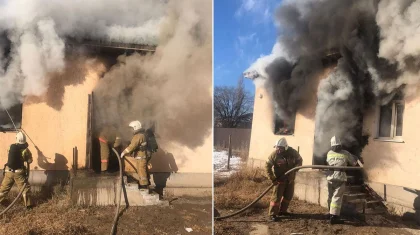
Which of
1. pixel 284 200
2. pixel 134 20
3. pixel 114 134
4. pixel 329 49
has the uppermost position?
pixel 134 20

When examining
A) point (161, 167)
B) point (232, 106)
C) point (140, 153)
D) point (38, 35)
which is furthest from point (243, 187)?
point (38, 35)

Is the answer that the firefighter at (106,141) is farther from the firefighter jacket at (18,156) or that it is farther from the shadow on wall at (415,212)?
the shadow on wall at (415,212)

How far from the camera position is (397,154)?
287cm

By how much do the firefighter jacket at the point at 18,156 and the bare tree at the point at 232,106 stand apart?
82.5 inches

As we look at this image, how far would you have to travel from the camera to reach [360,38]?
9.64 feet

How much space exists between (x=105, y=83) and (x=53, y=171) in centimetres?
117

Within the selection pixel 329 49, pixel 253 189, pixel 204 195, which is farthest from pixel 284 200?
pixel 329 49

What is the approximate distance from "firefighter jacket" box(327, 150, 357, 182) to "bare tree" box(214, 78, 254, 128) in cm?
88

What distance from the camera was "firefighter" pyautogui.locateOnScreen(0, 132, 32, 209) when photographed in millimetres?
3311

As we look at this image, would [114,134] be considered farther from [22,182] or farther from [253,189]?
[253,189]

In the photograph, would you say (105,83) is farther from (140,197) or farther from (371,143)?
(371,143)

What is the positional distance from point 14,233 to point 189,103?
2.41 metres

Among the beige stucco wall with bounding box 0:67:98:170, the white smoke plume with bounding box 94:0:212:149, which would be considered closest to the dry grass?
the white smoke plume with bounding box 94:0:212:149

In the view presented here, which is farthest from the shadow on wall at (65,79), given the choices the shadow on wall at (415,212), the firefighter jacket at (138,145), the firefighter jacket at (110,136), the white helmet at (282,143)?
the shadow on wall at (415,212)
